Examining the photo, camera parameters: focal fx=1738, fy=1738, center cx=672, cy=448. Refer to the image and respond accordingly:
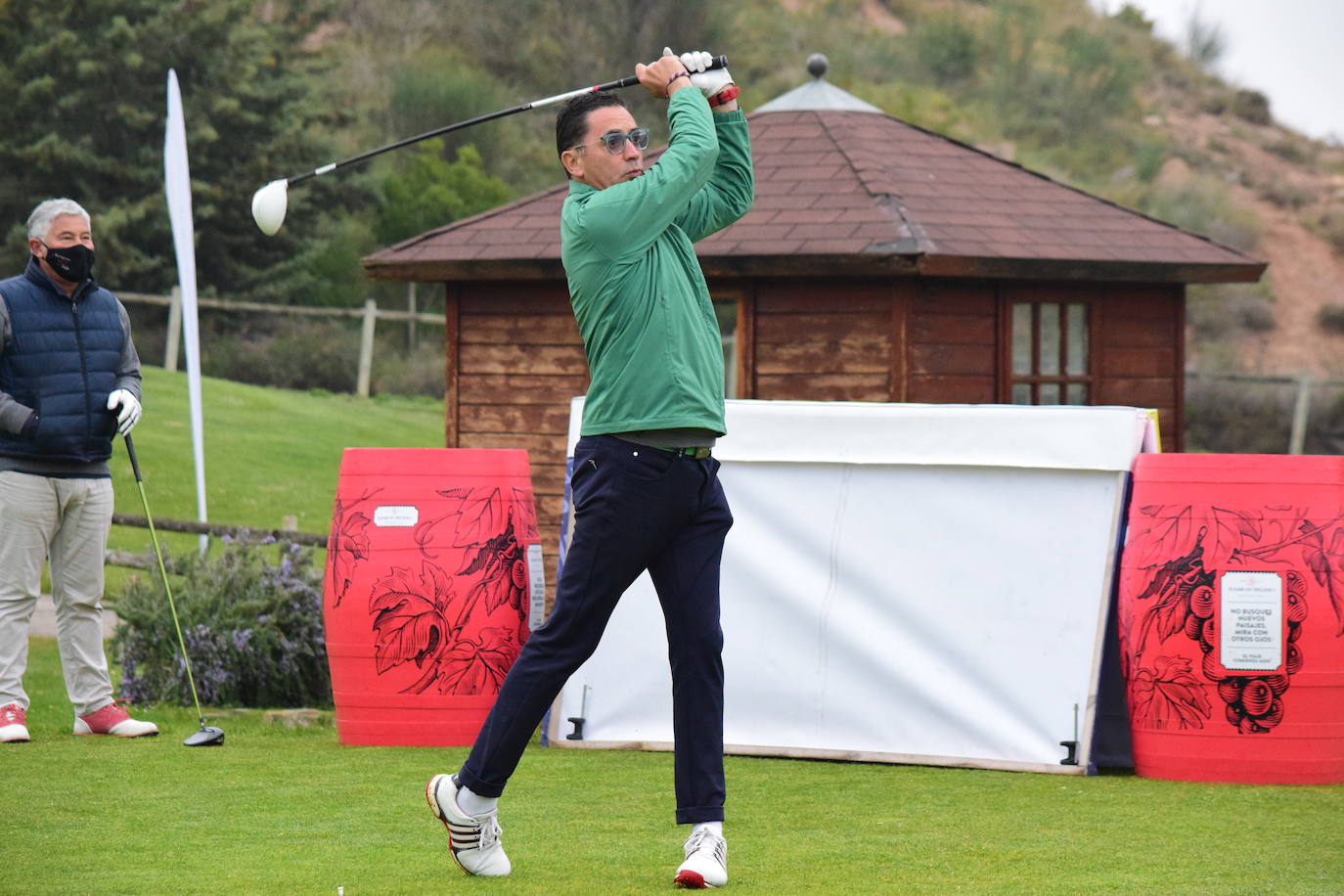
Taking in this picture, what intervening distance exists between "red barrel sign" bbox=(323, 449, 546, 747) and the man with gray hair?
907mm

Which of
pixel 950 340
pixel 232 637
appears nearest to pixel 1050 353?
pixel 950 340

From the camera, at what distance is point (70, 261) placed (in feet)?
20.4

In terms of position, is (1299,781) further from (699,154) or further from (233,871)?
(233,871)

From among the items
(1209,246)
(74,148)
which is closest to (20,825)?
(1209,246)

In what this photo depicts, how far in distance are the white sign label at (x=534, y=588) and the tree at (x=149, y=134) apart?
22.3 meters

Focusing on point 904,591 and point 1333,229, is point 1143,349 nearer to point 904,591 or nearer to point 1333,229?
point 904,591

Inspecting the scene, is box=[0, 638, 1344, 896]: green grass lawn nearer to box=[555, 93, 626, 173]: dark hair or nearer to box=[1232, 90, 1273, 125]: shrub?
box=[555, 93, 626, 173]: dark hair

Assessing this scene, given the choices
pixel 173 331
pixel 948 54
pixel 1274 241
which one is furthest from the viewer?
pixel 948 54

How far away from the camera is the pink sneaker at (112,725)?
6277mm

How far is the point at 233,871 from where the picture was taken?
3895 mm

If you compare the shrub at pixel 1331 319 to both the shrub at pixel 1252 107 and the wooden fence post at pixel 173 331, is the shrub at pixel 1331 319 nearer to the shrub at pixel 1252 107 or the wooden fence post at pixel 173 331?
the shrub at pixel 1252 107

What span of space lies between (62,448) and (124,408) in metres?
0.27

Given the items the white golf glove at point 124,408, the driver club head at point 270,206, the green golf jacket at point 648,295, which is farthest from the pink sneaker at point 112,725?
the green golf jacket at point 648,295

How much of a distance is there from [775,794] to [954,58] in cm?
4617
